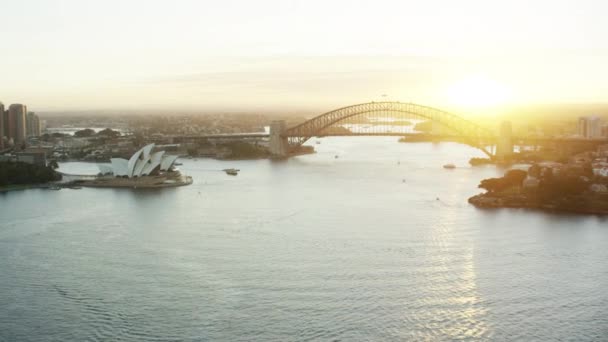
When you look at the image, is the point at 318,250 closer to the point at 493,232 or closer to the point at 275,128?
the point at 493,232

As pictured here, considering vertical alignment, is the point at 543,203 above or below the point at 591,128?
below

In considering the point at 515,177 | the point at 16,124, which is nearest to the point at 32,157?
the point at 16,124

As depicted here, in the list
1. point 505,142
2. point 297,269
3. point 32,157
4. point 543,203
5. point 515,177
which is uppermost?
point 505,142

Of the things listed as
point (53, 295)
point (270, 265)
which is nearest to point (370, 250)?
point (270, 265)

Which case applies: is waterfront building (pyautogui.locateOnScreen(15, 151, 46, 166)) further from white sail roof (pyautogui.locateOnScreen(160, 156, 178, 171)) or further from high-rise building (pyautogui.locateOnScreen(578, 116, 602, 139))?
high-rise building (pyautogui.locateOnScreen(578, 116, 602, 139))

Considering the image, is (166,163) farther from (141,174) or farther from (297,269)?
(297,269)

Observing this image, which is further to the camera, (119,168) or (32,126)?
(32,126)
